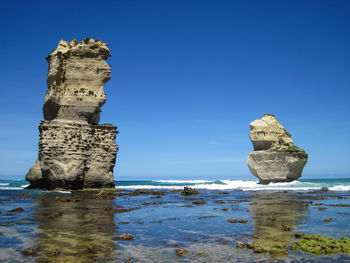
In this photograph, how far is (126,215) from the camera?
520 inches

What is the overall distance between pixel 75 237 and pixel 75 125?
2083 cm

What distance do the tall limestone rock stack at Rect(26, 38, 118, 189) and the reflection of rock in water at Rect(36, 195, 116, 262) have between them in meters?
14.6

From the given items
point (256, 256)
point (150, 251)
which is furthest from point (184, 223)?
point (256, 256)

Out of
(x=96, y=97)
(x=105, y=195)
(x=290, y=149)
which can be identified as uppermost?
(x=96, y=97)

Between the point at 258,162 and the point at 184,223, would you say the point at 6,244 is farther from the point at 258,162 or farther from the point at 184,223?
the point at 258,162

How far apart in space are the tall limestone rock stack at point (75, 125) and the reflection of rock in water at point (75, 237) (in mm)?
14586

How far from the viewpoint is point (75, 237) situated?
846cm

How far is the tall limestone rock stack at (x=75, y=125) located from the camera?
26984 mm

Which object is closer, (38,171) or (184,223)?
(184,223)

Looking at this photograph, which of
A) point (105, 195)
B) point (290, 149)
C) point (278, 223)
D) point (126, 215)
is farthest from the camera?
point (290, 149)

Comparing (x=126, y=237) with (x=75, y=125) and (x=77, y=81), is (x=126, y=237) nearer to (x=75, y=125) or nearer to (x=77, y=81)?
(x=75, y=125)

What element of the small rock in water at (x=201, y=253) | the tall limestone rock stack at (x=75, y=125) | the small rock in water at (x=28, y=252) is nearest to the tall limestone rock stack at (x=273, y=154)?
the tall limestone rock stack at (x=75, y=125)

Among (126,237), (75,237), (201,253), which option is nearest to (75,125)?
(75,237)

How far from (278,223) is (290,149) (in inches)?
1549
